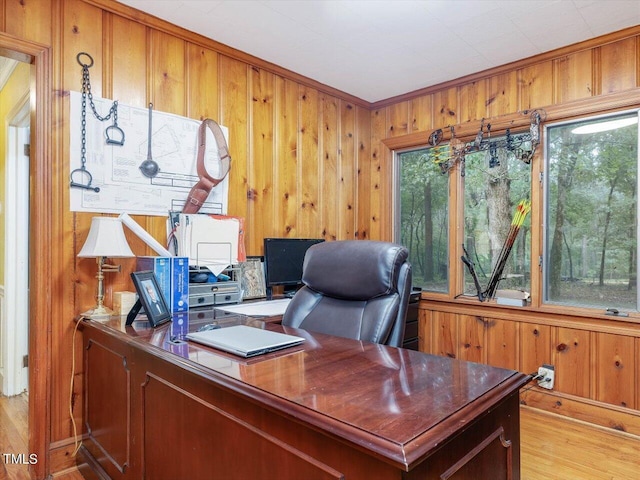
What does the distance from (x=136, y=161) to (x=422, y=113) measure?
2351 millimetres

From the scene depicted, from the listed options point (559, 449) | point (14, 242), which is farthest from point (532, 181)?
point (14, 242)

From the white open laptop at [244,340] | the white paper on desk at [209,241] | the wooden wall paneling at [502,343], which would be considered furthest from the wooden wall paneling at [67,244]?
the wooden wall paneling at [502,343]

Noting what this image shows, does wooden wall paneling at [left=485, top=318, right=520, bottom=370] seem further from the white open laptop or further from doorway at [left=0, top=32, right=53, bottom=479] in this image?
doorway at [left=0, top=32, right=53, bottom=479]

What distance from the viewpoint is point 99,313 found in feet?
6.71

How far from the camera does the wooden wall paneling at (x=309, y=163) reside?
3352 mm

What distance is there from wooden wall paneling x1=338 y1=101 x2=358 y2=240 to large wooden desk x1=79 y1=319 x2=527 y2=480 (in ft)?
6.93

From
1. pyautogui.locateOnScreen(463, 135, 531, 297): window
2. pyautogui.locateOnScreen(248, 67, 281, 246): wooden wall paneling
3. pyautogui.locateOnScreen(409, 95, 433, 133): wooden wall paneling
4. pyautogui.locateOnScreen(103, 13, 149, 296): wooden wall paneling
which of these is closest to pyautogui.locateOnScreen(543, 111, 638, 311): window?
pyautogui.locateOnScreen(463, 135, 531, 297): window

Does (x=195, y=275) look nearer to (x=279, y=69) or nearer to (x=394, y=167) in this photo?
(x=279, y=69)

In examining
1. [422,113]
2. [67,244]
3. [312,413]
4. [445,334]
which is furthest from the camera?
[422,113]

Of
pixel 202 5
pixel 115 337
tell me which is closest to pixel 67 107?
pixel 202 5

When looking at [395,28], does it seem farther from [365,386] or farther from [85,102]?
[365,386]

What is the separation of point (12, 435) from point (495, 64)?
4003mm

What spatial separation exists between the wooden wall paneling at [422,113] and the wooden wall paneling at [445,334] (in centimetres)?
153

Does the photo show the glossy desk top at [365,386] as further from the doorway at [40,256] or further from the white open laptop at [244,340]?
the doorway at [40,256]
